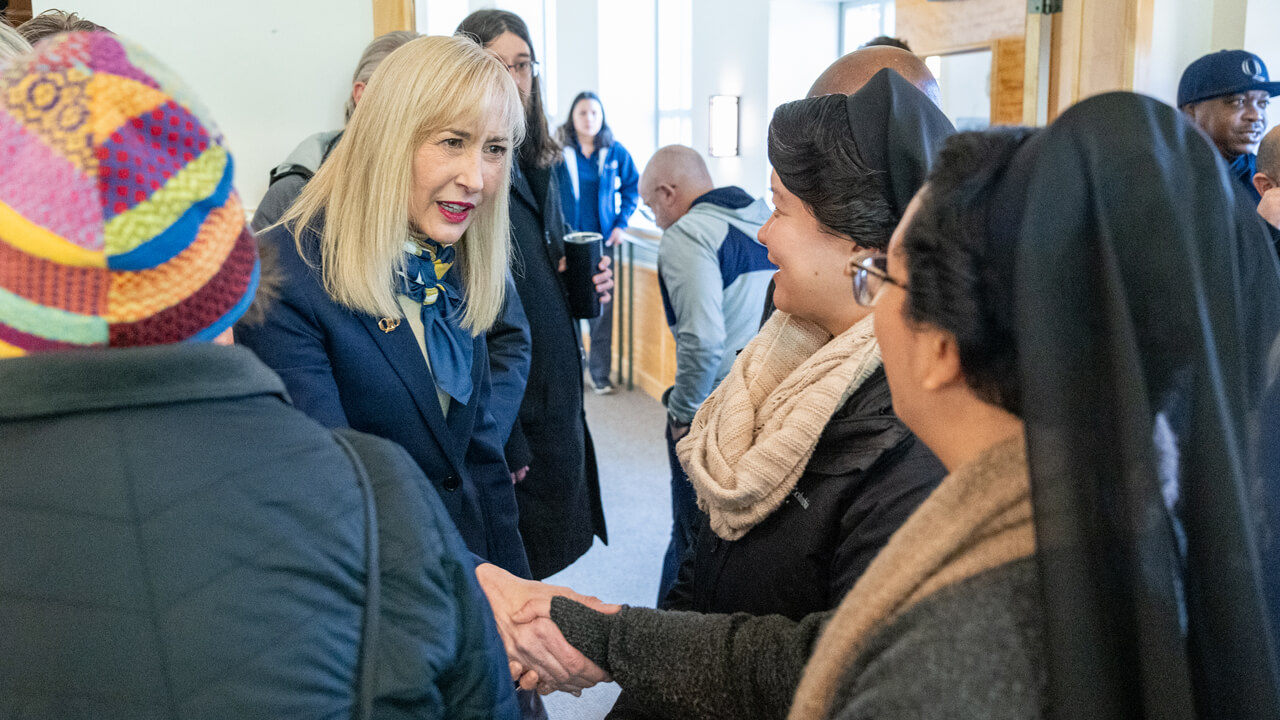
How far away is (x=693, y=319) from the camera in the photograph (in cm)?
312

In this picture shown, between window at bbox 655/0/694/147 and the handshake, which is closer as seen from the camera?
the handshake

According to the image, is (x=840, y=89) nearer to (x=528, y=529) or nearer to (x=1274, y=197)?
(x=1274, y=197)

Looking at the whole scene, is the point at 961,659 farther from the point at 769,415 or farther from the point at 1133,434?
the point at 769,415

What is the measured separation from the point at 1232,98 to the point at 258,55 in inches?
124

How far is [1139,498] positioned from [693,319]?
97.4 inches

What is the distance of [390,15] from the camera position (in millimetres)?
3162

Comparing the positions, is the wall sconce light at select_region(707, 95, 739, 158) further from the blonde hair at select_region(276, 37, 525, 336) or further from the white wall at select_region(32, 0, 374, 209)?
the blonde hair at select_region(276, 37, 525, 336)

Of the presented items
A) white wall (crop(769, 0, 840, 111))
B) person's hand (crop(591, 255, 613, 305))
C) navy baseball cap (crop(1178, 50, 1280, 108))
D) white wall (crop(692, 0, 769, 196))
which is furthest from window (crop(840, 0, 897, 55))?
person's hand (crop(591, 255, 613, 305))

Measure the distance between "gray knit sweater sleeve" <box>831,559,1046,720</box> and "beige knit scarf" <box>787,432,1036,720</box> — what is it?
2cm

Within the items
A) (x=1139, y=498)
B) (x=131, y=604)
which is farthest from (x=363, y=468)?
(x=1139, y=498)

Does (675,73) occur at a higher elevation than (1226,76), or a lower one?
higher

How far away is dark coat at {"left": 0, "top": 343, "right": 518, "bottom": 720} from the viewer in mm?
655

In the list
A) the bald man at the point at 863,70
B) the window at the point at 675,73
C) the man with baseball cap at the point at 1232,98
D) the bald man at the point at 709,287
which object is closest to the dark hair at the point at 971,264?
the bald man at the point at 863,70

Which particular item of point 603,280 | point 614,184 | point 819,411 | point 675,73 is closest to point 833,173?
point 819,411
